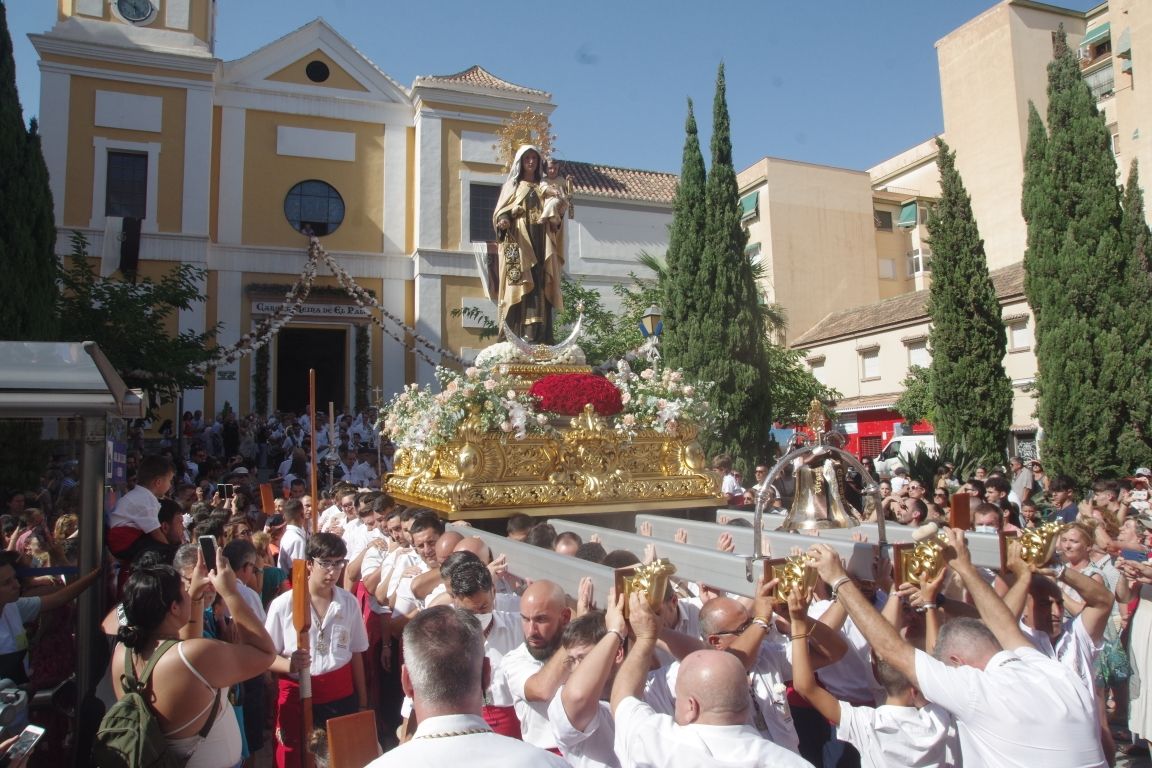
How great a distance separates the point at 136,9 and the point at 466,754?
2368cm

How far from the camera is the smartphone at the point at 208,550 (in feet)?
10.7

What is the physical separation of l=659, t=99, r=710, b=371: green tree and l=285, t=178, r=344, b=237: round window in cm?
976

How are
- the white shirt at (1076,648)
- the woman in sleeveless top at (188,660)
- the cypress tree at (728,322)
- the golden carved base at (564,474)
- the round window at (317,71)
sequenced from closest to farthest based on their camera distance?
the woman in sleeveless top at (188,660) < the white shirt at (1076,648) < the golden carved base at (564,474) < the cypress tree at (728,322) < the round window at (317,71)

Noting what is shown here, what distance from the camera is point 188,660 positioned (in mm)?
2973

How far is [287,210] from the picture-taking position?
22359mm

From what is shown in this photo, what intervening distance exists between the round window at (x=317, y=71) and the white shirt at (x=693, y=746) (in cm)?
2344

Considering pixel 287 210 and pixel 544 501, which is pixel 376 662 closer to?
pixel 544 501

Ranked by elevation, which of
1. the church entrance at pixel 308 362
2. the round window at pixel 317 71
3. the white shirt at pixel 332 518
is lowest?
the white shirt at pixel 332 518

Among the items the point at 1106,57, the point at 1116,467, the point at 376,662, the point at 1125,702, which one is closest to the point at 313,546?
the point at 376,662

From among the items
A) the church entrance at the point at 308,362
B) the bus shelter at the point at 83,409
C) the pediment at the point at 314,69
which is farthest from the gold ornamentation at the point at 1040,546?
the pediment at the point at 314,69

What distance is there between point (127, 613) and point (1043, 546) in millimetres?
3722

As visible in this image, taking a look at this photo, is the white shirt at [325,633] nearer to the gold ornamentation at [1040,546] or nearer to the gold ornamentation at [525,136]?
the gold ornamentation at [1040,546]

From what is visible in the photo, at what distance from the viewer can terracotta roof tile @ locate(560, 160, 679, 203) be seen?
27.7 metres

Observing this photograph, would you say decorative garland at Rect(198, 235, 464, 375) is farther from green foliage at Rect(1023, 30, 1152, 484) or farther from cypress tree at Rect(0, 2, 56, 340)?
green foliage at Rect(1023, 30, 1152, 484)
